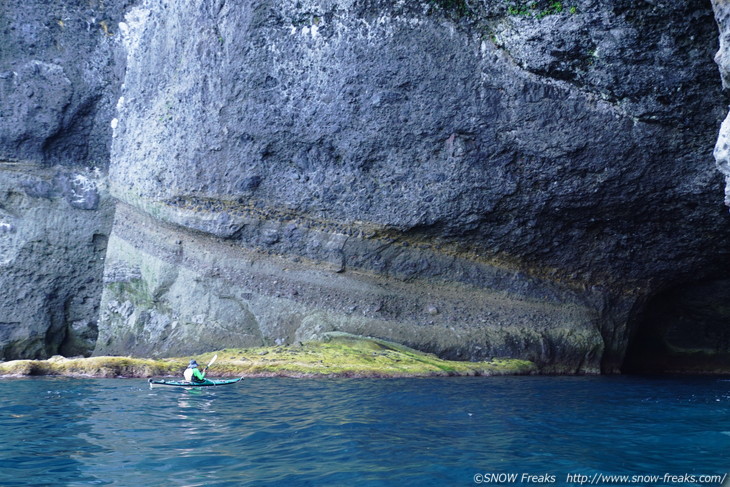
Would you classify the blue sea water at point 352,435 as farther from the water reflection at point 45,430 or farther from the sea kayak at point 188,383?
the sea kayak at point 188,383

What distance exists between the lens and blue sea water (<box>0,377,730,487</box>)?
482cm

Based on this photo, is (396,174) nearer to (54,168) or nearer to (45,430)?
(45,430)

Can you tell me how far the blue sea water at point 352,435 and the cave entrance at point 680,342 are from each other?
7.32 m

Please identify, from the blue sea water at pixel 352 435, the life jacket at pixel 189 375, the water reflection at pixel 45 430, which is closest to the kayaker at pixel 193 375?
the life jacket at pixel 189 375

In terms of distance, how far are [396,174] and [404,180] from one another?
19 cm

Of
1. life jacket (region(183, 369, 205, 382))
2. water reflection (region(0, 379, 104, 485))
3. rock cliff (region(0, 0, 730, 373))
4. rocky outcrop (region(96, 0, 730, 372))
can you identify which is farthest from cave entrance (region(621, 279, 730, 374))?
water reflection (region(0, 379, 104, 485))

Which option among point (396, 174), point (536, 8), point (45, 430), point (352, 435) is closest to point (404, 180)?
point (396, 174)

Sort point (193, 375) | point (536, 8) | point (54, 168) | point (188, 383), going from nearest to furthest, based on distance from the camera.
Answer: point (188, 383), point (193, 375), point (536, 8), point (54, 168)

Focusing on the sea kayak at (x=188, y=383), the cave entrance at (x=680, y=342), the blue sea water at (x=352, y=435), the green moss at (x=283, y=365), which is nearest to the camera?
the blue sea water at (x=352, y=435)

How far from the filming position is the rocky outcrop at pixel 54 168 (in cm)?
1399

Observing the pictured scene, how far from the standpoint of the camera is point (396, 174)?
11.9 meters

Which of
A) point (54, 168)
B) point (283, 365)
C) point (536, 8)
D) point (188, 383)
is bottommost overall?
point (188, 383)

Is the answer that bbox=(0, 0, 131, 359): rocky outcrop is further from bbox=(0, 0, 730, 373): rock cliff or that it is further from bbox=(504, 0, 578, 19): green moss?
bbox=(504, 0, 578, 19): green moss

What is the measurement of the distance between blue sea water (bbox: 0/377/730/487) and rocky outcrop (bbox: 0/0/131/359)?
15.6ft
